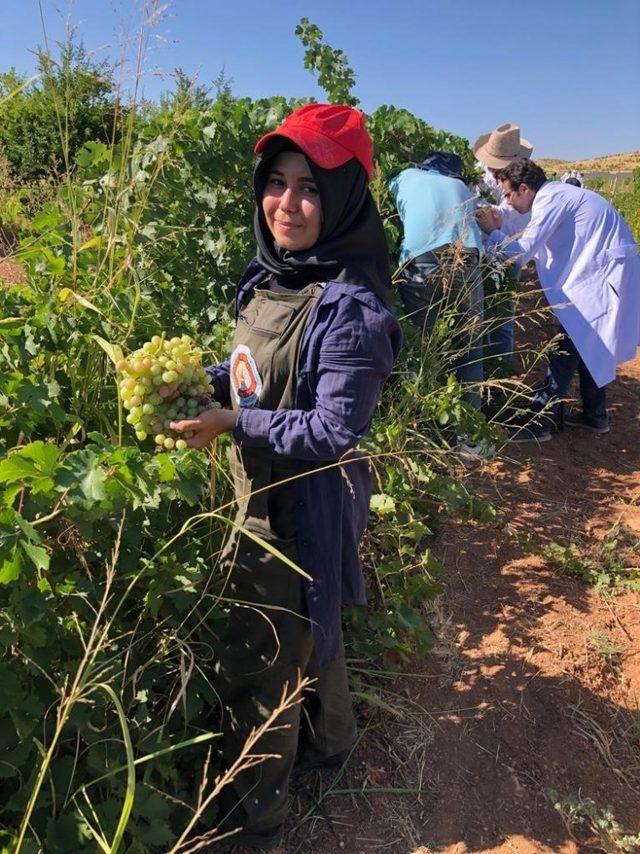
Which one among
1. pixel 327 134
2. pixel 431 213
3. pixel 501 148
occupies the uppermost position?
pixel 501 148

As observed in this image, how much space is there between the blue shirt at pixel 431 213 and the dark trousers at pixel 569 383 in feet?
4.20

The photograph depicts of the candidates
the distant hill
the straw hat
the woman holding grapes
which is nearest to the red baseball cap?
the woman holding grapes

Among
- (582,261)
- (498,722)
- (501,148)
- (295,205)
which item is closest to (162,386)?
(295,205)

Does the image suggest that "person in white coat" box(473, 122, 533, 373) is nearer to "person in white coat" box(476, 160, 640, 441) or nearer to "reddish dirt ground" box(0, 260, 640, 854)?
"person in white coat" box(476, 160, 640, 441)

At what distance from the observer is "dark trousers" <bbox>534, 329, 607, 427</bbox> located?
4.40m

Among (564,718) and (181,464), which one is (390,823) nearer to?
(564,718)

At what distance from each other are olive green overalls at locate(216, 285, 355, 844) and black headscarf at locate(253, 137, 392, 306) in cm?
6

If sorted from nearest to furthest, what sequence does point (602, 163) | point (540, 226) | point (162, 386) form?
point (162, 386), point (540, 226), point (602, 163)

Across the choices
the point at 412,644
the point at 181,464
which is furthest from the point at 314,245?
the point at 412,644

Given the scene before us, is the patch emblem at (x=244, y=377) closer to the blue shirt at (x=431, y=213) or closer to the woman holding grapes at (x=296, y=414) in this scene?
the woman holding grapes at (x=296, y=414)

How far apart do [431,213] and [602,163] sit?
49.5 metres

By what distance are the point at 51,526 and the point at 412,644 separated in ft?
4.96

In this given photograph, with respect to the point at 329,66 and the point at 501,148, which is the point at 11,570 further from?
the point at 501,148

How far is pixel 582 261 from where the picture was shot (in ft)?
13.9
